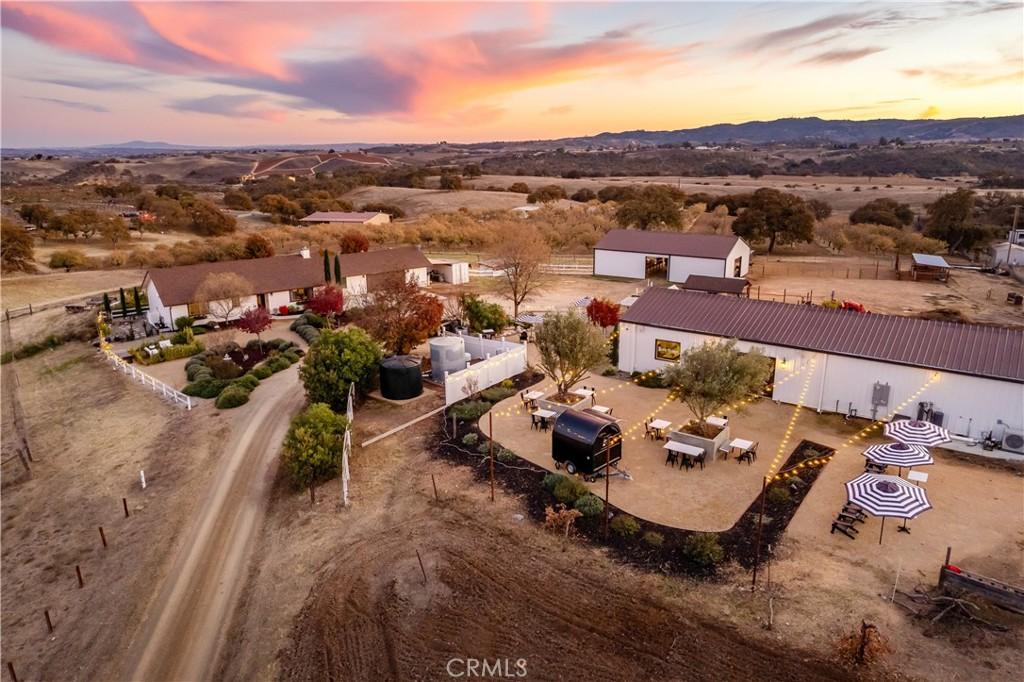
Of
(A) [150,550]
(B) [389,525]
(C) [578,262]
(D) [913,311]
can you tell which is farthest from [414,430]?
(C) [578,262]

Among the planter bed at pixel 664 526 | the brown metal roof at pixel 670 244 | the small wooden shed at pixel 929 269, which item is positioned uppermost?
the brown metal roof at pixel 670 244

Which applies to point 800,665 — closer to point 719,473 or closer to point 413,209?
point 719,473

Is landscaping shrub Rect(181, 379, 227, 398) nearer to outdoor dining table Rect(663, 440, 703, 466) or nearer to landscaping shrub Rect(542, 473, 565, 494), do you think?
landscaping shrub Rect(542, 473, 565, 494)

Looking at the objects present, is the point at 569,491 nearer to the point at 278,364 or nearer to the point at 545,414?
the point at 545,414

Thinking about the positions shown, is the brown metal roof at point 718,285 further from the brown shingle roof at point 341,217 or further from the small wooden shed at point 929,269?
the brown shingle roof at point 341,217

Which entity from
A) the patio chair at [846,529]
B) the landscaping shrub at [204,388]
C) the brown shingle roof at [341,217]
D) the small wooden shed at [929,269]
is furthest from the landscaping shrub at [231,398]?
the brown shingle roof at [341,217]

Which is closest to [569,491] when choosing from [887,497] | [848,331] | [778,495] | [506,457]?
[506,457]

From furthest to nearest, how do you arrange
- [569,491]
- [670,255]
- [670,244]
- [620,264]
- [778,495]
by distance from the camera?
1. [620,264]
2. [670,244]
3. [670,255]
4. [569,491]
5. [778,495]
